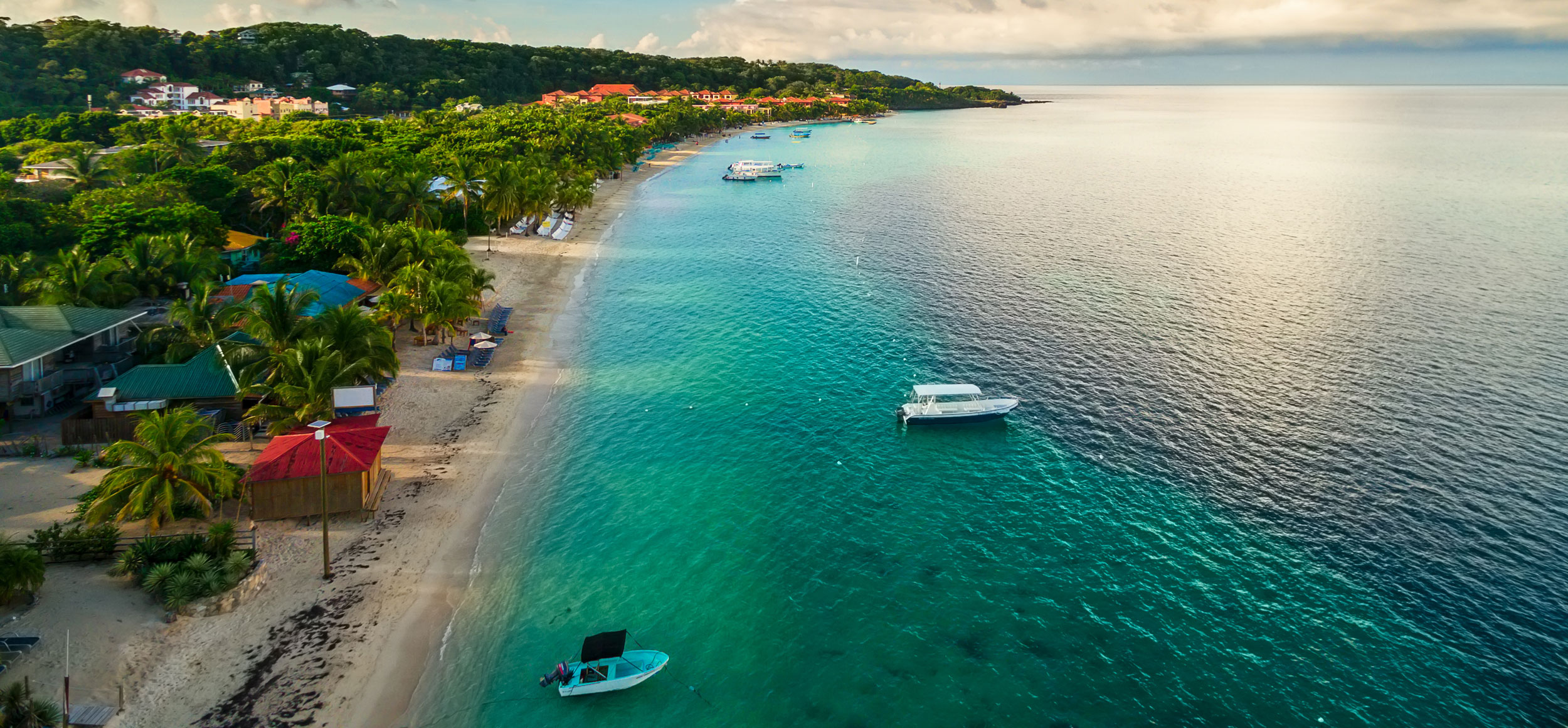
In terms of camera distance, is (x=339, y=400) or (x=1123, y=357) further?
(x=1123, y=357)

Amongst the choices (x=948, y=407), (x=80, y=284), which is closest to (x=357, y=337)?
(x=80, y=284)

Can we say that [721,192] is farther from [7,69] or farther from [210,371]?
[7,69]

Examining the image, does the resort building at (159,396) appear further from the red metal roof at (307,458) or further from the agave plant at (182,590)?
the agave plant at (182,590)

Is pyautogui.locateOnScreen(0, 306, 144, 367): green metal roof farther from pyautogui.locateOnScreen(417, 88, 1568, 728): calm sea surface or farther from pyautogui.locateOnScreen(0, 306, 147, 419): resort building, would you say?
pyautogui.locateOnScreen(417, 88, 1568, 728): calm sea surface

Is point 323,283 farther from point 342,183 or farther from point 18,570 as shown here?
point 18,570

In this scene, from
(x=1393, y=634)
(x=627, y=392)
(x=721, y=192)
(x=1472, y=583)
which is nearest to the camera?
(x=1393, y=634)

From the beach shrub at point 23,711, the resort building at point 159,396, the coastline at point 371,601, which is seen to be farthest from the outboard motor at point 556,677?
the resort building at point 159,396

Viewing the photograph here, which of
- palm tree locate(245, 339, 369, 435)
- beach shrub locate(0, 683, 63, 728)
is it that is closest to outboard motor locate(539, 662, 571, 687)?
beach shrub locate(0, 683, 63, 728)

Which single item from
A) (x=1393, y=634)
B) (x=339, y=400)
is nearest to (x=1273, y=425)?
(x=1393, y=634)
